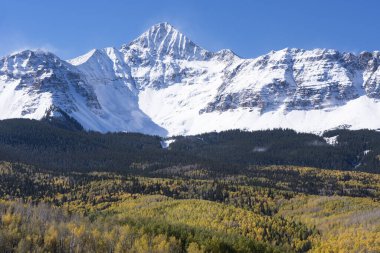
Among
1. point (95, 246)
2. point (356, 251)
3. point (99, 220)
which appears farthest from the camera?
point (356, 251)

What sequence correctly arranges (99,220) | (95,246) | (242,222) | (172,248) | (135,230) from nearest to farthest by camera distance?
1. (95,246)
2. (172,248)
3. (135,230)
4. (99,220)
5. (242,222)

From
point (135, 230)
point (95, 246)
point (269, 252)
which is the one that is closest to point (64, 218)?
point (135, 230)

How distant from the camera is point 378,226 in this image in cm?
17938

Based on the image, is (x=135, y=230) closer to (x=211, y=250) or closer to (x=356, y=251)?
(x=211, y=250)

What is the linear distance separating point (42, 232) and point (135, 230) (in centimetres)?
2323

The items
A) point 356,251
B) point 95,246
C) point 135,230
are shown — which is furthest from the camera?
point 356,251

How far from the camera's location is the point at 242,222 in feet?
612

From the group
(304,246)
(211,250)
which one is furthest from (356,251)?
(211,250)

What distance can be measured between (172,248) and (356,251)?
58928 millimetres

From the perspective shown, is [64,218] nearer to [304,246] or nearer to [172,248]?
[172,248]

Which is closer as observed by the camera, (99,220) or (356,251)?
(99,220)

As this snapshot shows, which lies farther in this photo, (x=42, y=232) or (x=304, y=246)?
(x=304, y=246)

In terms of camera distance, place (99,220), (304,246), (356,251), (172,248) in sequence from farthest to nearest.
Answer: (304,246), (356,251), (99,220), (172,248)

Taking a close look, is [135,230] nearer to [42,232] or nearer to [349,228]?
[42,232]
